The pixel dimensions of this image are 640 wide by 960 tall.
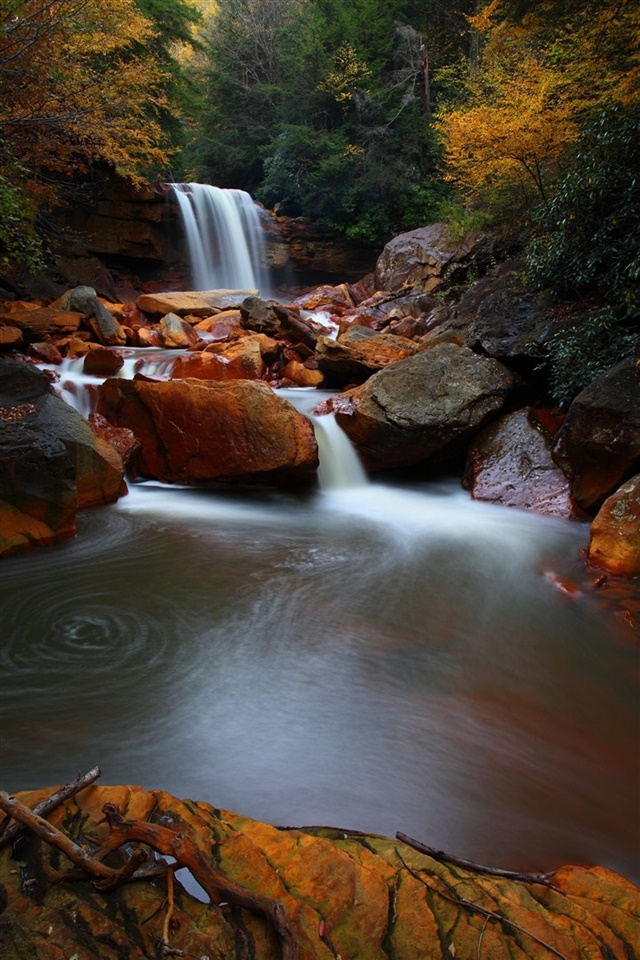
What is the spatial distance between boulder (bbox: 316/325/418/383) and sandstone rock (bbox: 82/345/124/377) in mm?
3524

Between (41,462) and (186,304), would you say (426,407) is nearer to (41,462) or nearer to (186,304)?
(41,462)

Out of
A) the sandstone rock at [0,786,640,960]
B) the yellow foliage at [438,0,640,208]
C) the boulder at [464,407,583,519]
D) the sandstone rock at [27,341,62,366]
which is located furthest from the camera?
the sandstone rock at [27,341,62,366]

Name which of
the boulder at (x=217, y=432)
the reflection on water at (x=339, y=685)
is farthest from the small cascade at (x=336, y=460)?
the reflection on water at (x=339, y=685)

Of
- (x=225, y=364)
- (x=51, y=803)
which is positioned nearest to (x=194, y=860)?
(x=51, y=803)

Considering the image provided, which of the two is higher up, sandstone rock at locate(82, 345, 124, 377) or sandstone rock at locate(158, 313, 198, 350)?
sandstone rock at locate(158, 313, 198, 350)

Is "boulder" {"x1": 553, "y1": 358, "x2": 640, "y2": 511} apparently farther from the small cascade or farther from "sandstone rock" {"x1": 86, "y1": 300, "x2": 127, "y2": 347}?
"sandstone rock" {"x1": 86, "y1": 300, "x2": 127, "y2": 347}

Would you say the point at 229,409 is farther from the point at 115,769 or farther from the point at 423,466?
the point at 115,769

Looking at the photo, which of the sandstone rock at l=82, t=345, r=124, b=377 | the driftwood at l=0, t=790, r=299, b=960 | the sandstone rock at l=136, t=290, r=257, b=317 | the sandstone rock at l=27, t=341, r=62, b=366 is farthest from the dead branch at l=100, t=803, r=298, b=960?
the sandstone rock at l=136, t=290, r=257, b=317

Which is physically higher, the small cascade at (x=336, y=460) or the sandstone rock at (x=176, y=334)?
the sandstone rock at (x=176, y=334)

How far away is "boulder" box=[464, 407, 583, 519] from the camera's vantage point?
6.67 meters

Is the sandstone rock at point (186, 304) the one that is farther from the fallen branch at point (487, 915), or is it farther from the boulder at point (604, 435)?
the fallen branch at point (487, 915)

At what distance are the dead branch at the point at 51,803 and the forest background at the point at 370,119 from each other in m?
6.57

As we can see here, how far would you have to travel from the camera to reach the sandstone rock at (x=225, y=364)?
9.41m

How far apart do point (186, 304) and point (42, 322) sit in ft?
13.2
